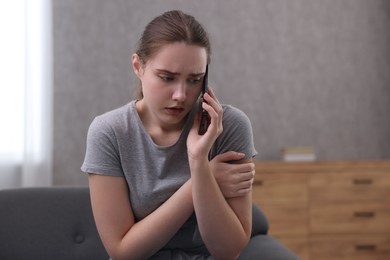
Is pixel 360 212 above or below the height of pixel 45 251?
below

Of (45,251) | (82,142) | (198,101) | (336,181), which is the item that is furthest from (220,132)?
(82,142)

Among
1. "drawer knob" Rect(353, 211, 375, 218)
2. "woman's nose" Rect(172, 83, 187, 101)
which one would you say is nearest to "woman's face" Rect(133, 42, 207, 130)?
"woman's nose" Rect(172, 83, 187, 101)

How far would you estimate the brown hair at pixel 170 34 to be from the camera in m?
1.55

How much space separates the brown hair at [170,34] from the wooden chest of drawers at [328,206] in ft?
6.64

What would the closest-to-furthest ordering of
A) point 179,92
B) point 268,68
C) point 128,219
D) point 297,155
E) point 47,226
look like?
1. point 179,92
2. point 128,219
3. point 47,226
4. point 297,155
5. point 268,68

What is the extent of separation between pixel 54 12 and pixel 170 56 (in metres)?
2.57

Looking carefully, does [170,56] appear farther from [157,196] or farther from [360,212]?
[360,212]

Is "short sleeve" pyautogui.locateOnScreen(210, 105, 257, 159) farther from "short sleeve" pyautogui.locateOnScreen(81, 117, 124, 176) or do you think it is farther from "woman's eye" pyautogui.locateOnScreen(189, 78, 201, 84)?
"short sleeve" pyautogui.locateOnScreen(81, 117, 124, 176)

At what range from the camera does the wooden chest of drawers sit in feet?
11.7

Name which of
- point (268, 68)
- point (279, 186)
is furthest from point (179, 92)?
point (268, 68)

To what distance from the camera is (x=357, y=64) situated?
418 cm

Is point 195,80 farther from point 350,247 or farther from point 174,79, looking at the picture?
point 350,247

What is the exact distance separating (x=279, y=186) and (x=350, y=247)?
1.90 feet

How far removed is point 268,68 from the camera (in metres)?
4.11
